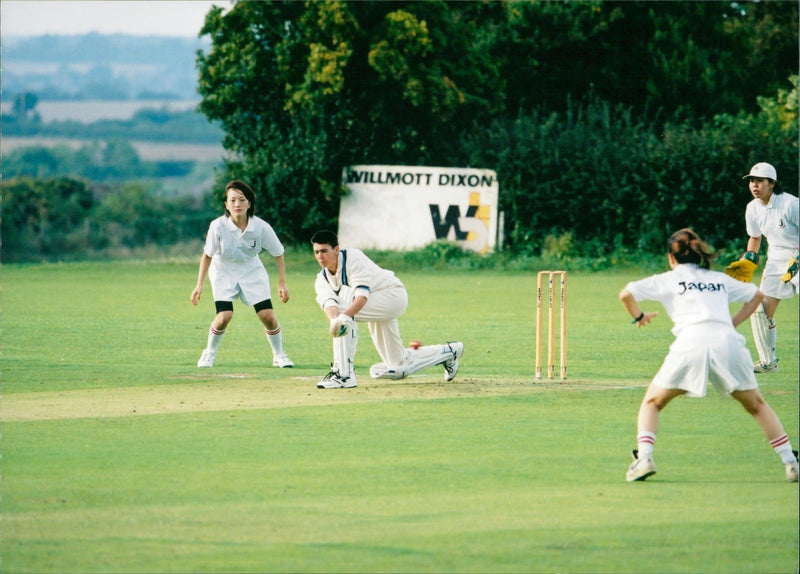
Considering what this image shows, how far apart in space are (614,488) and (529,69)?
2923 cm

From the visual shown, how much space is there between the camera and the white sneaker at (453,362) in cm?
1138

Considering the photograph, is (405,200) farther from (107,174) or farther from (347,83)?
(107,174)

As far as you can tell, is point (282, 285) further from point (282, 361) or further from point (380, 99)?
point (380, 99)

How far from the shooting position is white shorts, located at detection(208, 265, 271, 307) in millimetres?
12672

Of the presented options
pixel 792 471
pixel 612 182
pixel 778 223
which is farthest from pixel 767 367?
pixel 612 182

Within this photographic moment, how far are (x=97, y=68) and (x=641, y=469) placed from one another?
40206 millimetres

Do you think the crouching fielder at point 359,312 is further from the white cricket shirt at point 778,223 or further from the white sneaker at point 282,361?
the white cricket shirt at point 778,223

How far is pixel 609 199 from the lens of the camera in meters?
29.3

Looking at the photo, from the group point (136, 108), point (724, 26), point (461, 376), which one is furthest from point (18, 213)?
point (461, 376)

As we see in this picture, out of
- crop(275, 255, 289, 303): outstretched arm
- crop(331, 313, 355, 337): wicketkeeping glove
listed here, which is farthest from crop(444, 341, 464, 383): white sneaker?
crop(275, 255, 289, 303): outstretched arm

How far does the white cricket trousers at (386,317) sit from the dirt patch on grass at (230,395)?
0.32m

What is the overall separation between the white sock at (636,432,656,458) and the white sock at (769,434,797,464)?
761mm

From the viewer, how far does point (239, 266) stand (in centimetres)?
1274

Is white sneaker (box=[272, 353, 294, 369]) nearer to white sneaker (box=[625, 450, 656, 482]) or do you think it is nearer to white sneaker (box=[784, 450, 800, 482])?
white sneaker (box=[625, 450, 656, 482])
